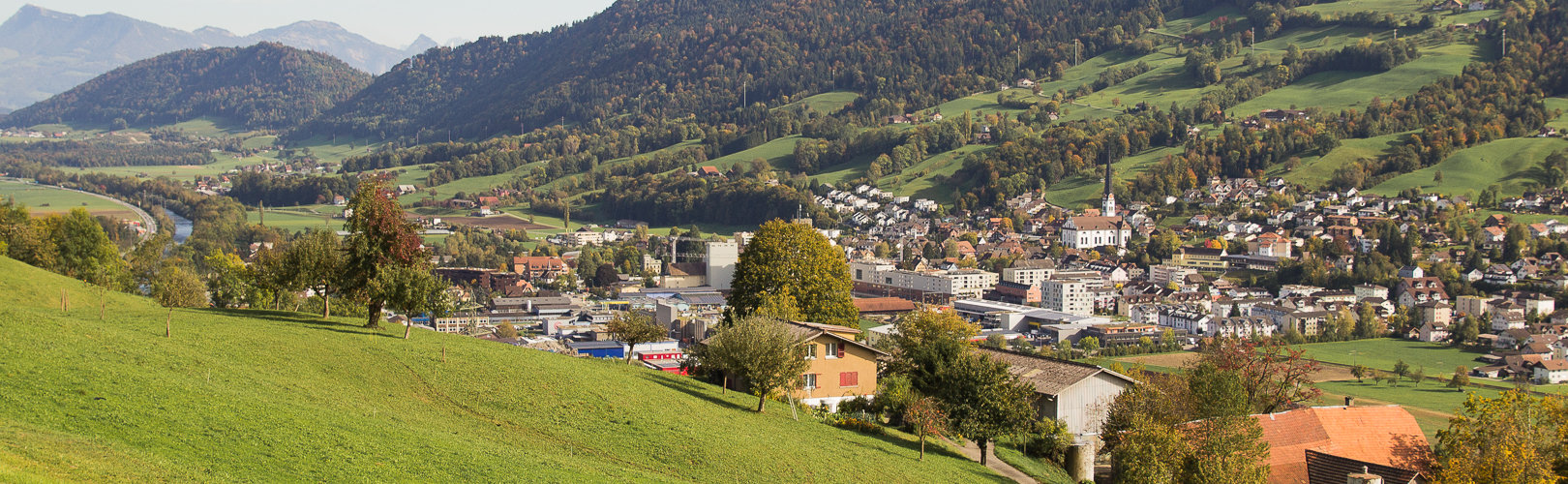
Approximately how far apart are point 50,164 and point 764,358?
618 feet

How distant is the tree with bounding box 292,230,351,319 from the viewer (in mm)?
24422

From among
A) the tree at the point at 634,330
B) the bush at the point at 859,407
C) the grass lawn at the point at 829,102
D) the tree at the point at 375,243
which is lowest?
the bush at the point at 859,407

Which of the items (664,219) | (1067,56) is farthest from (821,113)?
(664,219)

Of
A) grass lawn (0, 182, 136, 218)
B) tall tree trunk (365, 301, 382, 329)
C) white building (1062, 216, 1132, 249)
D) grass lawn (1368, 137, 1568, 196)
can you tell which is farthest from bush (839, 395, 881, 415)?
grass lawn (1368, 137, 1568, 196)

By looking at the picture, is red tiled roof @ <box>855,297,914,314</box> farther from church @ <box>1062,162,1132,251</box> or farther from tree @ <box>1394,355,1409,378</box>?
church @ <box>1062,162,1132,251</box>

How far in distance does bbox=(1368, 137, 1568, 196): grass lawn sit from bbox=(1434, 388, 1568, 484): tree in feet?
303

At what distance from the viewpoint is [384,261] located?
22.8m

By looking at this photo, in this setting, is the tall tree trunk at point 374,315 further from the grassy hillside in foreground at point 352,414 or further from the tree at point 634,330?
the tree at point 634,330

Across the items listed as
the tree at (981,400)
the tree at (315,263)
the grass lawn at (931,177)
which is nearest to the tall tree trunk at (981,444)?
the tree at (981,400)

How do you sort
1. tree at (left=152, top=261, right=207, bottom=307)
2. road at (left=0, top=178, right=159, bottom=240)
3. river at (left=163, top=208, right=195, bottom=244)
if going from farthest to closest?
1. road at (left=0, top=178, right=159, bottom=240)
2. river at (left=163, top=208, right=195, bottom=244)
3. tree at (left=152, top=261, right=207, bottom=307)

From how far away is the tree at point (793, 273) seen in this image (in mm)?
33656

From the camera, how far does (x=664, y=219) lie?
130 metres

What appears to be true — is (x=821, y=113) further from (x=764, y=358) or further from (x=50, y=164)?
(x=764, y=358)

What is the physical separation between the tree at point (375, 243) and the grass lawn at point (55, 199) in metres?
89.0
